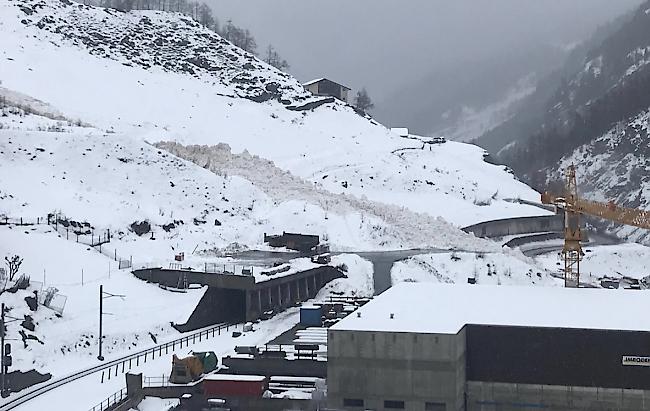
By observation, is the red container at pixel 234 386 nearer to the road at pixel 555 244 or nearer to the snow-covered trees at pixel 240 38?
the road at pixel 555 244

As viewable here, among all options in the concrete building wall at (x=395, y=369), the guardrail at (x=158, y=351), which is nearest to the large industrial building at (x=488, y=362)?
the concrete building wall at (x=395, y=369)

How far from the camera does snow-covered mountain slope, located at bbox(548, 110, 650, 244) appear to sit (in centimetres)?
10919

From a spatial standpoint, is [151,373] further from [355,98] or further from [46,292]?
[355,98]

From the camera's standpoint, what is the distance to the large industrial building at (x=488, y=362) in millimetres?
27766

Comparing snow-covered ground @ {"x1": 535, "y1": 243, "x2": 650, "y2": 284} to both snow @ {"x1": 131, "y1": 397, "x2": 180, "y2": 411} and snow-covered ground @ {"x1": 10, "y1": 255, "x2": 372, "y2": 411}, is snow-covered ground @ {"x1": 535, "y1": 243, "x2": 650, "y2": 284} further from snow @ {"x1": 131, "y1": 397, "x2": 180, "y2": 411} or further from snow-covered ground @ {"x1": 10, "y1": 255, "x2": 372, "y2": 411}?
snow @ {"x1": 131, "y1": 397, "x2": 180, "y2": 411}

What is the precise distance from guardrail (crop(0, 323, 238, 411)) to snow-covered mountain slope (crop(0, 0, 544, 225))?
40760 mm

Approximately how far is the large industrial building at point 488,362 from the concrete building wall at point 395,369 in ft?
0.11

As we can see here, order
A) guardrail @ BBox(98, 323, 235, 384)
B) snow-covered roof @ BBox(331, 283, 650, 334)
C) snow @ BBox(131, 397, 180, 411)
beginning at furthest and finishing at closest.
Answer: guardrail @ BBox(98, 323, 235, 384) < snow @ BBox(131, 397, 180, 411) < snow-covered roof @ BBox(331, 283, 650, 334)

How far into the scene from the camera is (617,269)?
71625 millimetres

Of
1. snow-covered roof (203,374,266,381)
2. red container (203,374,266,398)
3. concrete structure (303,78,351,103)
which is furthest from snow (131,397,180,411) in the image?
concrete structure (303,78,351,103)

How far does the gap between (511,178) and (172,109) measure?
4522 centimetres

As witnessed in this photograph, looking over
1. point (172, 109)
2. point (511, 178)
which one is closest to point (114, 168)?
point (172, 109)

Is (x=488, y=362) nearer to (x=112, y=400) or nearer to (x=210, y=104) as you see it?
(x=112, y=400)

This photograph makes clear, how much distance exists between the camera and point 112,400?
96.8ft
